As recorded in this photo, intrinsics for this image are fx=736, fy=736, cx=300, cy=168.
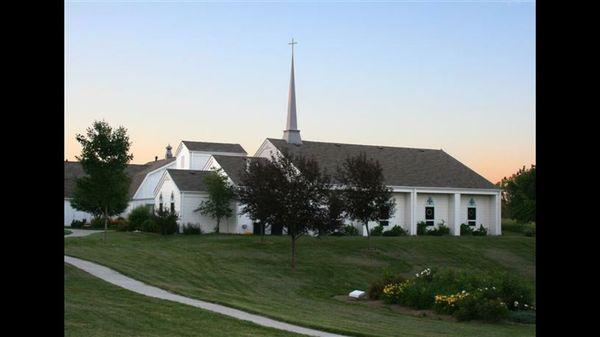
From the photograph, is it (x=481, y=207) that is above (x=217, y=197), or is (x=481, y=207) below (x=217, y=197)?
below

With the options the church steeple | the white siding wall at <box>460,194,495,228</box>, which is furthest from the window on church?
the church steeple

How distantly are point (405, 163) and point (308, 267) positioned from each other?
2427 cm

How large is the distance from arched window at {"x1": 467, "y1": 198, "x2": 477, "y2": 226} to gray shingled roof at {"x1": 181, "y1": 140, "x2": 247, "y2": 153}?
2158 cm

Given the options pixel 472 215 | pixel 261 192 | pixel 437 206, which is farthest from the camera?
pixel 472 215

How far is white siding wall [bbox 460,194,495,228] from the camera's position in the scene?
175ft

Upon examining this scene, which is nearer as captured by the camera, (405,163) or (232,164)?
(232,164)

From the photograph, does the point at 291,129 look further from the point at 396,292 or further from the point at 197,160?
the point at 396,292

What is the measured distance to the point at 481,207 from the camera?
54.2m

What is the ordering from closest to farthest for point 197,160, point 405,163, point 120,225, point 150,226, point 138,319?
point 138,319 → point 150,226 → point 120,225 → point 405,163 → point 197,160

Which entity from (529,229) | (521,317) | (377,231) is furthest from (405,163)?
(521,317)
